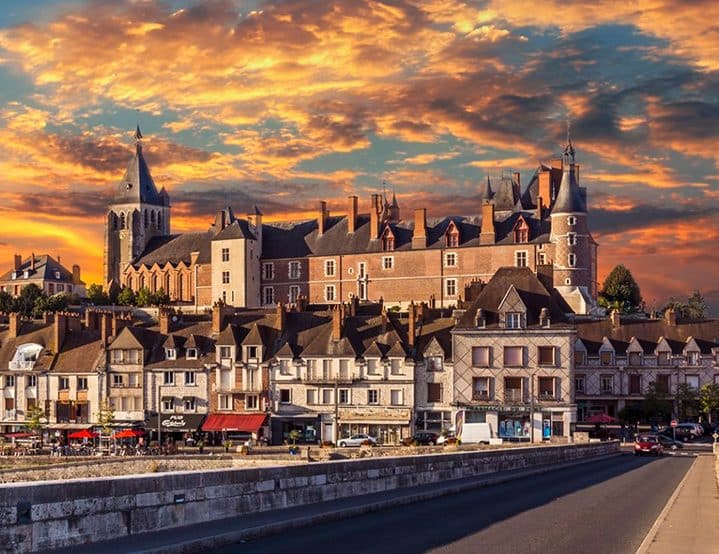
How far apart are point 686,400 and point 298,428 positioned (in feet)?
99.2

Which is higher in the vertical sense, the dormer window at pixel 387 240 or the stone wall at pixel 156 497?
the dormer window at pixel 387 240

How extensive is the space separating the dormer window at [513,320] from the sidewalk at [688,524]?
43.7m

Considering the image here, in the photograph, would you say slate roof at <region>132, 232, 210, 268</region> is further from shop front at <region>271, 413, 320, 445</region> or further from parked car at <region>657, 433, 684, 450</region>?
parked car at <region>657, 433, 684, 450</region>

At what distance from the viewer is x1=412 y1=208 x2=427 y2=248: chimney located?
153 m

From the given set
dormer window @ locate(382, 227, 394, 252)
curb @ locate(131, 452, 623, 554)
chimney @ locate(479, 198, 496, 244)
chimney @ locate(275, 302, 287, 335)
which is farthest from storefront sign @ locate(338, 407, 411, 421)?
dormer window @ locate(382, 227, 394, 252)

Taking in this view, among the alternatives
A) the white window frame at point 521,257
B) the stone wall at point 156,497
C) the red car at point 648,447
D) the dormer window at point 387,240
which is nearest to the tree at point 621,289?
the white window frame at point 521,257

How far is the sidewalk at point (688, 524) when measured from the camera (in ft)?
59.9

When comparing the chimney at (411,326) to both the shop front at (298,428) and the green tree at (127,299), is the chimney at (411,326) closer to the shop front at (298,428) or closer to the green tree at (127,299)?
the shop front at (298,428)

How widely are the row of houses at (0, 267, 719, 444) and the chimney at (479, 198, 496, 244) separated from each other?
56.3m

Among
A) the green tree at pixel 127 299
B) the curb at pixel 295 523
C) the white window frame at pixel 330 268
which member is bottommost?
the curb at pixel 295 523

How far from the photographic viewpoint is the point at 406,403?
7950cm

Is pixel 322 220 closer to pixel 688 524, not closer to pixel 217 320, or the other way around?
pixel 217 320

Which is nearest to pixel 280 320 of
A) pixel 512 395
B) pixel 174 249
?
pixel 512 395

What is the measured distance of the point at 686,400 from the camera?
298 ft
